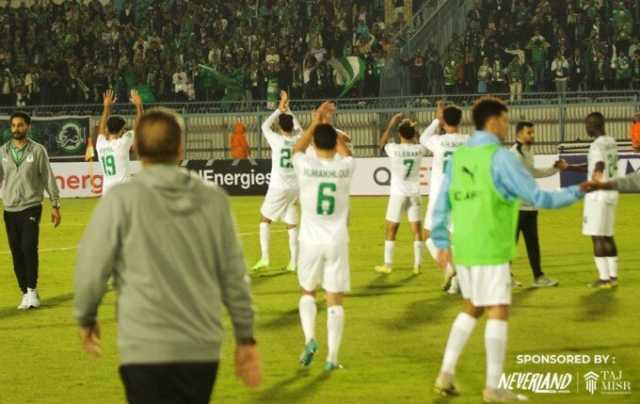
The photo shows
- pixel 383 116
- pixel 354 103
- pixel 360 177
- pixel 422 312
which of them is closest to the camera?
pixel 422 312

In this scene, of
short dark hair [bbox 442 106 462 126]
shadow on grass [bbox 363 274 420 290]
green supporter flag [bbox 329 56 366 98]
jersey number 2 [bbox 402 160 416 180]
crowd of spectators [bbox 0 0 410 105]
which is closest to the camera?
short dark hair [bbox 442 106 462 126]

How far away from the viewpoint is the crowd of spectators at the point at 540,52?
117 ft

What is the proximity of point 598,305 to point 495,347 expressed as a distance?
5.74 m

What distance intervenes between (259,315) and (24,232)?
3.07m

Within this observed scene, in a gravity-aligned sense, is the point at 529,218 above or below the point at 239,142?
below

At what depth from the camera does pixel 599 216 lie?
1531cm

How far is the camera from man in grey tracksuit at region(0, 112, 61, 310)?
14719mm

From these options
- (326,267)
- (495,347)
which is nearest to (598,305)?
(326,267)

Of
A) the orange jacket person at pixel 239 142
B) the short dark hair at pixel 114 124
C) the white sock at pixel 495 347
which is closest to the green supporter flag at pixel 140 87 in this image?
the orange jacket person at pixel 239 142

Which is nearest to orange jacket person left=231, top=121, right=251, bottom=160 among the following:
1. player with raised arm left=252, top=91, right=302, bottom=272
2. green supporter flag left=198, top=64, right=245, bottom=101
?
green supporter flag left=198, top=64, right=245, bottom=101

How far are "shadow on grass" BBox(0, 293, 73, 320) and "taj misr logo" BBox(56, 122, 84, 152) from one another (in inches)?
777

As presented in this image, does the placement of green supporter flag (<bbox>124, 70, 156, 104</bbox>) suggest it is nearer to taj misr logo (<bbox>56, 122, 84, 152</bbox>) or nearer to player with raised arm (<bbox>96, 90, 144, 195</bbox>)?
taj misr logo (<bbox>56, 122, 84, 152</bbox>)

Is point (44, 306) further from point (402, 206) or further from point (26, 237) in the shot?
point (402, 206)

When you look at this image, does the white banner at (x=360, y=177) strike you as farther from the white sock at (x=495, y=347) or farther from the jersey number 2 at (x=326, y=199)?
the white sock at (x=495, y=347)
